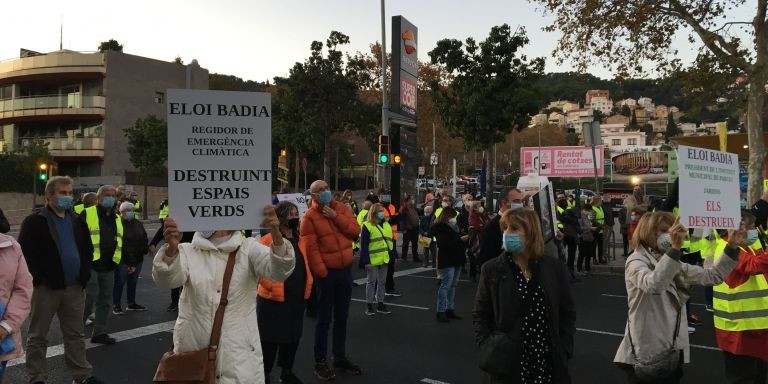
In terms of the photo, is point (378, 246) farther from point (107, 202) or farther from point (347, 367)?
point (107, 202)

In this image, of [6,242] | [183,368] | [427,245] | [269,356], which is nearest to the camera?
[183,368]

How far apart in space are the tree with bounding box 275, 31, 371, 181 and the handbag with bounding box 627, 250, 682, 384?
97.3 ft

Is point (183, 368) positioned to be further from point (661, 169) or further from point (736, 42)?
point (661, 169)

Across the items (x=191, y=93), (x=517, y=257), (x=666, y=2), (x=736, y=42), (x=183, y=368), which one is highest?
(x=666, y=2)

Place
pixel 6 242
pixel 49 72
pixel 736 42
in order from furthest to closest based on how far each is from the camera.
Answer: pixel 49 72, pixel 736 42, pixel 6 242

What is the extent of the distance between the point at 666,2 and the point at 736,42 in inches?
81.4

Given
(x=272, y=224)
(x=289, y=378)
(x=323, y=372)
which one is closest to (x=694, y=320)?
(x=323, y=372)

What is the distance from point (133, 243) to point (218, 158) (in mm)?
6491

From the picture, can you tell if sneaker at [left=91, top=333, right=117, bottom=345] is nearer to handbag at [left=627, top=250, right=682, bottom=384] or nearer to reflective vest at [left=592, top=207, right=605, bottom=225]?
handbag at [left=627, top=250, right=682, bottom=384]

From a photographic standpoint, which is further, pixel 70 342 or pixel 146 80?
pixel 146 80

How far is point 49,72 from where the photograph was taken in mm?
43094

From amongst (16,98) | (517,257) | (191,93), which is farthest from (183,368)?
(16,98)

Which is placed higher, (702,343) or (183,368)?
(183,368)

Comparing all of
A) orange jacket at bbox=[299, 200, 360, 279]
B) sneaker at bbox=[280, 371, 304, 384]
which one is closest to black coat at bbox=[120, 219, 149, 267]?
orange jacket at bbox=[299, 200, 360, 279]
